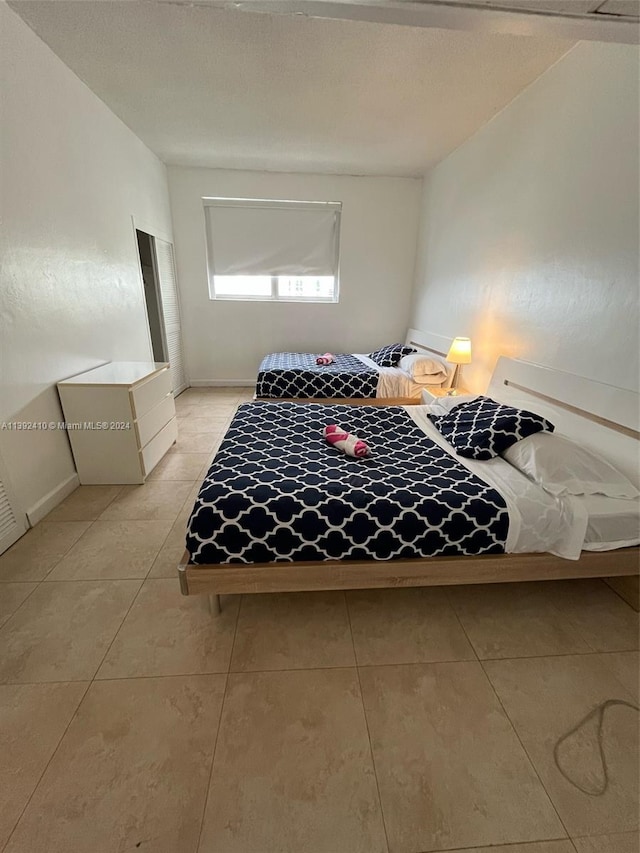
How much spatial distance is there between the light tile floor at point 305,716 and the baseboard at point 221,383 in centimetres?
348

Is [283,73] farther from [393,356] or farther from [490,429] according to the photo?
[490,429]

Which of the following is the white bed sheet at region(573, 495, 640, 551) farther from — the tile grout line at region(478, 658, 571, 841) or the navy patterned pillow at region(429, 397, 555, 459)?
the tile grout line at region(478, 658, 571, 841)

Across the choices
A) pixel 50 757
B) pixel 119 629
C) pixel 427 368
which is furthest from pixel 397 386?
pixel 50 757

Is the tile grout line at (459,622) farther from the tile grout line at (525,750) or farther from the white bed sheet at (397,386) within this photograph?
the white bed sheet at (397,386)

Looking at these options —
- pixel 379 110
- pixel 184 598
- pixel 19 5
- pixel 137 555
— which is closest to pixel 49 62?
pixel 19 5

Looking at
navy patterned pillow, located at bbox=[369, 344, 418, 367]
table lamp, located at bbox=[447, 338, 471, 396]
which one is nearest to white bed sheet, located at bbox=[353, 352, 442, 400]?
navy patterned pillow, located at bbox=[369, 344, 418, 367]

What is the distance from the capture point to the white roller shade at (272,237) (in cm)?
445

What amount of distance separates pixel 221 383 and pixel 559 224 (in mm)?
4166

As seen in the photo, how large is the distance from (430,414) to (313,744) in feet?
6.48

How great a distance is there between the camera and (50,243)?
2225mm

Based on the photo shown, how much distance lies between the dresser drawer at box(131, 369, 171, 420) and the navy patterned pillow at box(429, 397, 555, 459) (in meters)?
2.05

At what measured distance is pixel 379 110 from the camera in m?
2.76

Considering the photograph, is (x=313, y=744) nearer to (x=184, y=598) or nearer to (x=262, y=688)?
(x=262, y=688)

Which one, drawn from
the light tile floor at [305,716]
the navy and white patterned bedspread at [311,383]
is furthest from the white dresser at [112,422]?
the navy and white patterned bedspread at [311,383]
